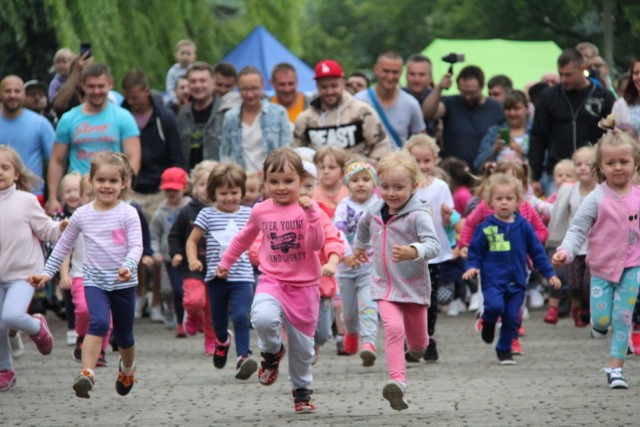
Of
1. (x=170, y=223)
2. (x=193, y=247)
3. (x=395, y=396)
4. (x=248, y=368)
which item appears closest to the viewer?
(x=395, y=396)

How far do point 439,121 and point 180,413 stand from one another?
921 cm

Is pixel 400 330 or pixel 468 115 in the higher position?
pixel 468 115

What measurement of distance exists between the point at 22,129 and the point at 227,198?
4573 millimetres

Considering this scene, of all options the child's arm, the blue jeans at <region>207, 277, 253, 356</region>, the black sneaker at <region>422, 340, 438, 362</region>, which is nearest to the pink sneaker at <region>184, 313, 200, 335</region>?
the child's arm

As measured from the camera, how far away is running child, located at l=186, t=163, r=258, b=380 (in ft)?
40.0

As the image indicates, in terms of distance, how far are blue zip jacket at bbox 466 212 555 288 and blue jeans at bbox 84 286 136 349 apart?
3.45 m

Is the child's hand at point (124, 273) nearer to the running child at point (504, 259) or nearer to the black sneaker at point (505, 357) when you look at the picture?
the running child at point (504, 259)

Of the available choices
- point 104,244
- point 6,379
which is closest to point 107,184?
point 104,244

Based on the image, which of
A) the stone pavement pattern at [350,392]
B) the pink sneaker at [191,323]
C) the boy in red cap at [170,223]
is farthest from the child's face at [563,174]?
the pink sneaker at [191,323]

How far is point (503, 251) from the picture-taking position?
13023mm

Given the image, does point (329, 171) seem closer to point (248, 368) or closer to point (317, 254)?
point (248, 368)

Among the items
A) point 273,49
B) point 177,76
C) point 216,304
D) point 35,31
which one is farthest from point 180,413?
point 273,49

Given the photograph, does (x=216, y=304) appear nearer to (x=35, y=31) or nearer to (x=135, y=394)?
(x=135, y=394)

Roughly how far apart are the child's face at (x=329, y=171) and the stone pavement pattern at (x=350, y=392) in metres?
1.59
